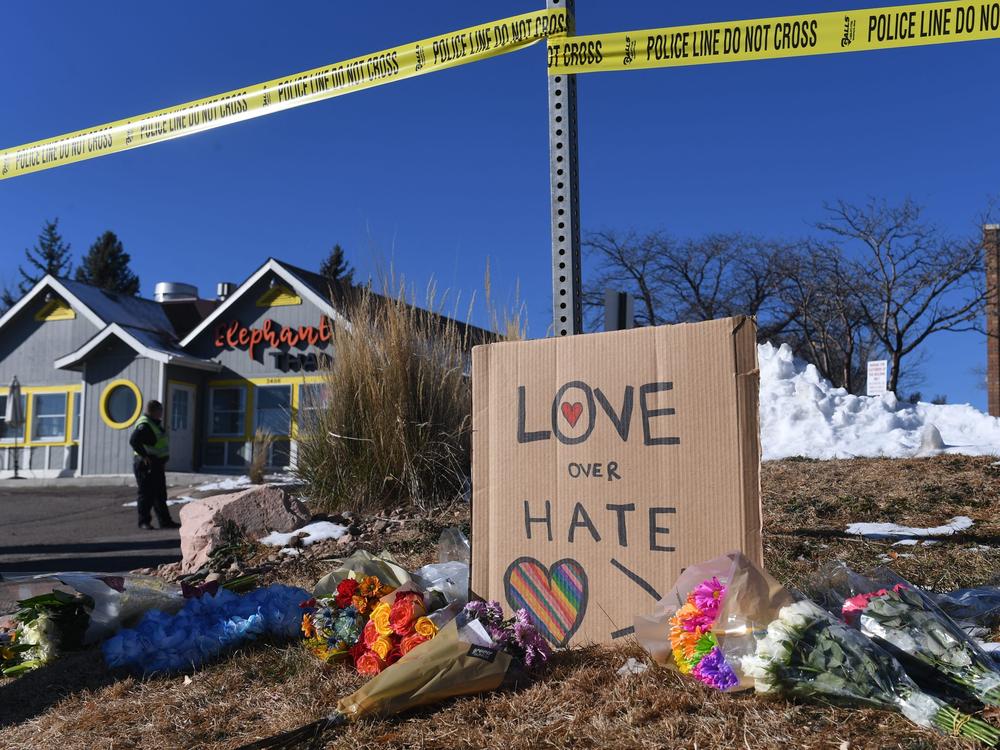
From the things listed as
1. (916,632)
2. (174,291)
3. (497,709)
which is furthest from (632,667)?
(174,291)

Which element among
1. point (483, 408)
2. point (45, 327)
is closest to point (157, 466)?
point (483, 408)

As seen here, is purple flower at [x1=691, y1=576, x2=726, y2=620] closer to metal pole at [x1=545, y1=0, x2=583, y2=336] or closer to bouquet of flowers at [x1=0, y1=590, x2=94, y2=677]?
metal pole at [x1=545, y1=0, x2=583, y2=336]

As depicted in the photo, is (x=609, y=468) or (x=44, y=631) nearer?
(x=609, y=468)

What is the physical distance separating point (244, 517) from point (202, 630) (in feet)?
8.99

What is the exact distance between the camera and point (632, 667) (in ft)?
8.75

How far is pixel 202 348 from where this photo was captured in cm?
2205

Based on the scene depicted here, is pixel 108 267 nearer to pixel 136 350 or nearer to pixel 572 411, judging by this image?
pixel 136 350

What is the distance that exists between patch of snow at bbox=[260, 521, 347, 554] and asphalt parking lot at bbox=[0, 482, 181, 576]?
5.23 ft

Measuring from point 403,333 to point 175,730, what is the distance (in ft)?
14.3

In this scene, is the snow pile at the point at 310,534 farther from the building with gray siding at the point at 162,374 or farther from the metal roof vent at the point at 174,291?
the metal roof vent at the point at 174,291

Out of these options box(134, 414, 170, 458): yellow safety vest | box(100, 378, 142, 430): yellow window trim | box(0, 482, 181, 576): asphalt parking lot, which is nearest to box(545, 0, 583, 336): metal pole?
box(0, 482, 181, 576): asphalt parking lot

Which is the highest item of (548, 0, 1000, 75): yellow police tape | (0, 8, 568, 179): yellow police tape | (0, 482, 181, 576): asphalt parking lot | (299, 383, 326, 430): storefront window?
(0, 8, 568, 179): yellow police tape

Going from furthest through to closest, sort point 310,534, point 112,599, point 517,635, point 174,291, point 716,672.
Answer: point 174,291, point 310,534, point 112,599, point 517,635, point 716,672

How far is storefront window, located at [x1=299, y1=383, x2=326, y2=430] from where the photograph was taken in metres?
6.95
